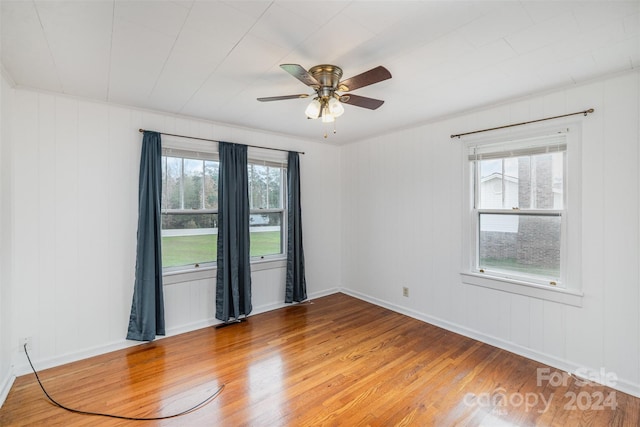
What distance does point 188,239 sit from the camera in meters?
3.41

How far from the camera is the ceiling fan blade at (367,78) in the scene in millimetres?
1680

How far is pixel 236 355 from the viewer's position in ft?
9.13

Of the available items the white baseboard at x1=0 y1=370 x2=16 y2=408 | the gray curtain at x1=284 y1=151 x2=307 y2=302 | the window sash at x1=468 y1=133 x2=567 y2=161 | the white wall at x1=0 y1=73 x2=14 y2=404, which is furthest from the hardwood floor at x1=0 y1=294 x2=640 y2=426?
the window sash at x1=468 y1=133 x2=567 y2=161

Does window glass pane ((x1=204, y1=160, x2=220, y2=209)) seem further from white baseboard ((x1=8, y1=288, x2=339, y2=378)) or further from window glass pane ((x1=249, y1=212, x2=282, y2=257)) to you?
white baseboard ((x1=8, y1=288, x2=339, y2=378))

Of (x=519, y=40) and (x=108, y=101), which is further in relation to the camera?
(x=108, y=101)

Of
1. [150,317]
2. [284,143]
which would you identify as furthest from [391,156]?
[150,317]

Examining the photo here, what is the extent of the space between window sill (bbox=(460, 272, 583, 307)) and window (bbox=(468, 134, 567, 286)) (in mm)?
65

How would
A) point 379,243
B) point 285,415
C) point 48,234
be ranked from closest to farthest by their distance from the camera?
1. point 285,415
2. point 48,234
3. point 379,243

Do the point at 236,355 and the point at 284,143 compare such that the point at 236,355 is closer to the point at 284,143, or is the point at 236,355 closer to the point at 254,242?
the point at 254,242

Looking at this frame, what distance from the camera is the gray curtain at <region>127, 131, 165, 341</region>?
2.90m

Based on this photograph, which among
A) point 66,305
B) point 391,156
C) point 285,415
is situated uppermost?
point 391,156

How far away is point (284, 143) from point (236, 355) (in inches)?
109

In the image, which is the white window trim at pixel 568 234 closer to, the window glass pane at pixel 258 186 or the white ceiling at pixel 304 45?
the white ceiling at pixel 304 45

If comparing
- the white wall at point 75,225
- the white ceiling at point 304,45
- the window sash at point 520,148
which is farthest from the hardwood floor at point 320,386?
the white ceiling at point 304,45
